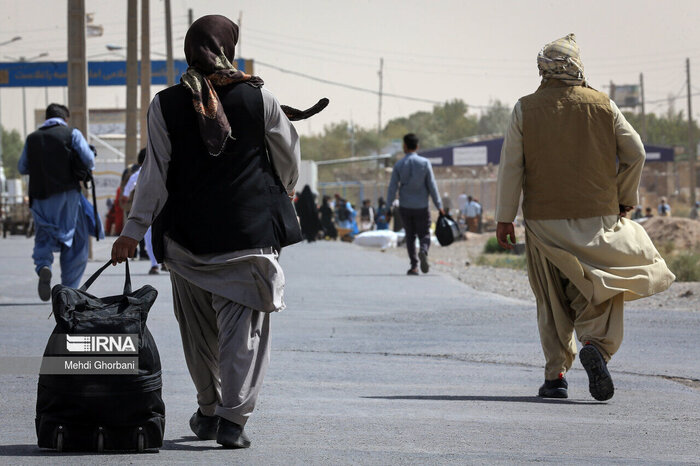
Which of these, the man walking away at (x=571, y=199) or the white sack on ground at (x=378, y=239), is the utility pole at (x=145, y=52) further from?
the man walking away at (x=571, y=199)

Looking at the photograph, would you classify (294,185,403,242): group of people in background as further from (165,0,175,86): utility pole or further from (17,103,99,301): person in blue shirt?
(17,103,99,301): person in blue shirt

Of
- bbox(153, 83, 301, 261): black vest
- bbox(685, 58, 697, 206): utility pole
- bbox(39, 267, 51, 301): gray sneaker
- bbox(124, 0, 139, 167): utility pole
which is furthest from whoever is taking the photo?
bbox(685, 58, 697, 206): utility pole

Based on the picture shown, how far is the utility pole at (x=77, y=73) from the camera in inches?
884

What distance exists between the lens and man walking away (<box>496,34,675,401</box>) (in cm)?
707

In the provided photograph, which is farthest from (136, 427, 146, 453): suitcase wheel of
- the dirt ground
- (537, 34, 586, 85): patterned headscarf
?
the dirt ground

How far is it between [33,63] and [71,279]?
45.0 meters

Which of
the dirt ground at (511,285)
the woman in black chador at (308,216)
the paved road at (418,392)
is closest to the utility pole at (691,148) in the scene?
the woman in black chador at (308,216)

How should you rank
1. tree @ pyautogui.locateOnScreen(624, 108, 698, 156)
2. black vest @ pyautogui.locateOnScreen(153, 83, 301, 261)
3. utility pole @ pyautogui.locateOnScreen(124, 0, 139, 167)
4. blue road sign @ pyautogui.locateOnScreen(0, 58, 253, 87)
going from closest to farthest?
black vest @ pyautogui.locateOnScreen(153, 83, 301, 261) < utility pole @ pyautogui.locateOnScreen(124, 0, 139, 167) < blue road sign @ pyautogui.locateOnScreen(0, 58, 253, 87) < tree @ pyautogui.locateOnScreen(624, 108, 698, 156)

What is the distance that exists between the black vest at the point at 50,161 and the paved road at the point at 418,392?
46.5 inches

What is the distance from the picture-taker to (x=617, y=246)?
23.3 ft

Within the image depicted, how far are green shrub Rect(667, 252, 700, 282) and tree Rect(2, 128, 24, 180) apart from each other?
474 feet

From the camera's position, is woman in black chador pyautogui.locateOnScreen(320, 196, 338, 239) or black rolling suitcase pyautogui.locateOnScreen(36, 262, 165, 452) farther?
woman in black chador pyautogui.locateOnScreen(320, 196, 338, 239)

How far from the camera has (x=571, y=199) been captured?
7113 mm

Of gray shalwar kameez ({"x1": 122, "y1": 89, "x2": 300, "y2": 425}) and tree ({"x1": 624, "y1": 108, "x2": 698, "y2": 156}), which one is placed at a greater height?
tree ({"x1": 624, "y1": 108, "x2": 698, "y2": 156})
